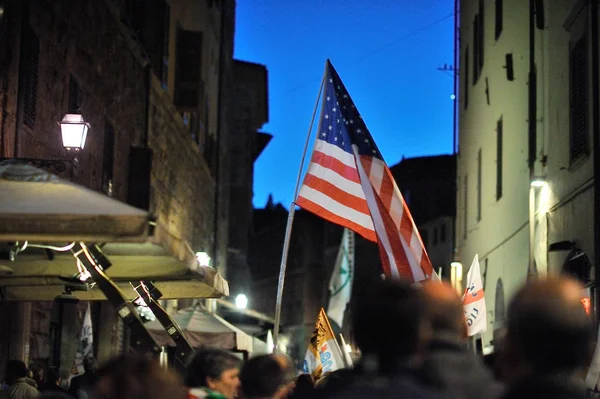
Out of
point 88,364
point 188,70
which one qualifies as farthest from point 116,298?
point 188,70

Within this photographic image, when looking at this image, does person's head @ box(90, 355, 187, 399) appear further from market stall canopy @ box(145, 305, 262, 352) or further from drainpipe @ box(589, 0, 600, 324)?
market stall canopy @ box(145, 305, 262, 352)

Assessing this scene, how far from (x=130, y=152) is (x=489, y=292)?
9745 mm

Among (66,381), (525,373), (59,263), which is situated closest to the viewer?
(525,373)

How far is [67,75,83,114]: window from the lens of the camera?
1468 centimetres

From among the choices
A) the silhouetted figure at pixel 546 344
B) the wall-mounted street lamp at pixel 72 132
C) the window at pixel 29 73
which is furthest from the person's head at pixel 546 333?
the window at pixel 29 73

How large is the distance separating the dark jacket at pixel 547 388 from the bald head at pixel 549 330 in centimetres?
3

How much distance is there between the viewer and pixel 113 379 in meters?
4.40

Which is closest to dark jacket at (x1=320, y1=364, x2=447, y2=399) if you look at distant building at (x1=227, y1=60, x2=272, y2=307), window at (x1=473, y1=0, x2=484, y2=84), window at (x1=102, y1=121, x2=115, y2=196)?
window at (x1=102, y1=121, x2=115, y2=196)

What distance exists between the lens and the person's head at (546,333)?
3.52 meters

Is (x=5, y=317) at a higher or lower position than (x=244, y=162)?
lower

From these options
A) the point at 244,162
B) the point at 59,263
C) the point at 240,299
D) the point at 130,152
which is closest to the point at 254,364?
the point at 59,263

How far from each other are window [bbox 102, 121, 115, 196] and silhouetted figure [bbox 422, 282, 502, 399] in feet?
43.9

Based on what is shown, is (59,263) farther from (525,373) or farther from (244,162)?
(244,162)

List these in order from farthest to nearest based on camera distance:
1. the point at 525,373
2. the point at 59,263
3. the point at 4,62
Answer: the point at 4,62 < the point at 59,263 < the point at 525,373
